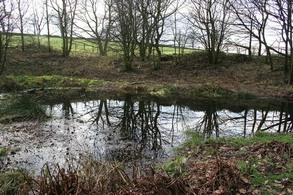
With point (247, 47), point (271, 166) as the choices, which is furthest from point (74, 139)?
point (247, 47)

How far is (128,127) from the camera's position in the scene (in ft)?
39.9

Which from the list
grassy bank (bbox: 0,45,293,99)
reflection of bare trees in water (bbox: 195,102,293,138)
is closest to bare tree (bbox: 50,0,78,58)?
grassy bank (bbox: 0,45,293,99)

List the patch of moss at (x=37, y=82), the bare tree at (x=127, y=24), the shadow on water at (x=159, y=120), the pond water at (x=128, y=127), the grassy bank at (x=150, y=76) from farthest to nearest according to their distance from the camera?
the bare tree at (x=127, y=24) → the grassy bank at (x=150, y=76) → the patch of moss at (x=37, y=82) → the shadow on water at (x=159, y=120) → the pond water at (x=128, y=127)

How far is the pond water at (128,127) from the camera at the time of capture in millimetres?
8633

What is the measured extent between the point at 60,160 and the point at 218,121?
798 cm

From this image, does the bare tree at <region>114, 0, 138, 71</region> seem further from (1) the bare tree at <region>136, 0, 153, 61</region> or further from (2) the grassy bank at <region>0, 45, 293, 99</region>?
(2) the grassy bank at <region>0, 45, 293, 99</region>

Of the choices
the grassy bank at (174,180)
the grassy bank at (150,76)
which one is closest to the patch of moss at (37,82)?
the grassy bank at (150,76)

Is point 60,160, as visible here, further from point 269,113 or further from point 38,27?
point 38,27

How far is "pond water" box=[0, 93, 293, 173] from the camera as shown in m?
8.63

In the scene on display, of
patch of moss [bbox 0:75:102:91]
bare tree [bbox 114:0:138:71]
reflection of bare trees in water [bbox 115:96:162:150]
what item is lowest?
reflection of bare trees in water [bbox 115:96:162:150]

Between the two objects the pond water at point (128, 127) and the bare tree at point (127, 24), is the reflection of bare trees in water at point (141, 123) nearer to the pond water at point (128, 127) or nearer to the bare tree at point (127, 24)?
the pond water at point (128, 127)

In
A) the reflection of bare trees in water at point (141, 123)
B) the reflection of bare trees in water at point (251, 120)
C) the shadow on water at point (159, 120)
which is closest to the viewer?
the shadow on water at point (159, 120)

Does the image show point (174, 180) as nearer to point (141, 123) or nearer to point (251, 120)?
point (141, 123)

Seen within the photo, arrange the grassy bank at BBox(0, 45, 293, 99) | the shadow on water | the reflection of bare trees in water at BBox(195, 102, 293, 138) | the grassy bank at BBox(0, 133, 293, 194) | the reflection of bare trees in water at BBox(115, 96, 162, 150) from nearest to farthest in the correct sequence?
the grassy bank at BBox(0, 133, 293, 194) < the shadow on water < the reflection of bare trees in water at BBox(115, 96, 162, 150) < the reflection of bare trees in water at BBox(195, 102, 293, 138) < the grassy bank at BBox(0, 45, 293, 99)
